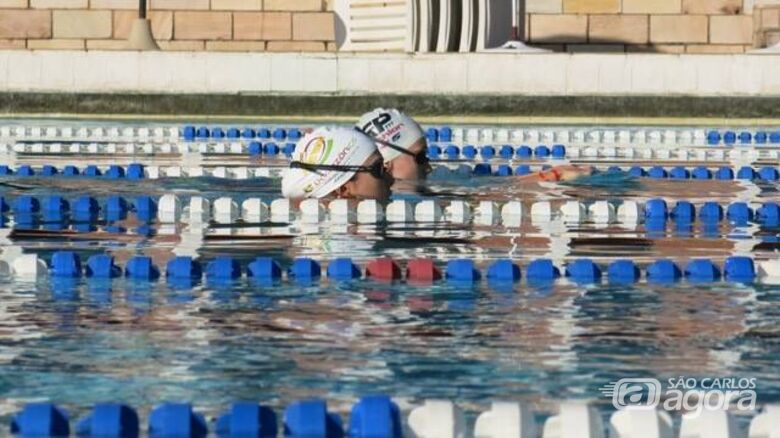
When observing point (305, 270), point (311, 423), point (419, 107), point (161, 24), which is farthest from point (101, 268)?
point (161, 24)

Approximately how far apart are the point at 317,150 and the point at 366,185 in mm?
318

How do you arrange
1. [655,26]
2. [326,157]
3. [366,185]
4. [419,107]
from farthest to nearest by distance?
[655,26]
[419,107]
[366,185]
[326,157]

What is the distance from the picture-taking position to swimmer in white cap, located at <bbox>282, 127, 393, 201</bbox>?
9.37 m

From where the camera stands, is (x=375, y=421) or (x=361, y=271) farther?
(x=361, y=271)

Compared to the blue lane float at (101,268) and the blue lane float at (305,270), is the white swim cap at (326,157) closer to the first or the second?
the blue lane float at (305,270)

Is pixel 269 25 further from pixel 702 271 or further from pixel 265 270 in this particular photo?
pixel 702 271

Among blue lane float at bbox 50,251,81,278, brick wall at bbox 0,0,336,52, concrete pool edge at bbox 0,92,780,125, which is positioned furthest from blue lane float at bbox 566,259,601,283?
brick wall at bbox 0,0,336,52

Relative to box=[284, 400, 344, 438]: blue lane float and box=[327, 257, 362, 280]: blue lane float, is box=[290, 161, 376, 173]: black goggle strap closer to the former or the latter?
box=[327, 257, 362, 280]: blue lane float

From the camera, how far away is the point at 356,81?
1822cm

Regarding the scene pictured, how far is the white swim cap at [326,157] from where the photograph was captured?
936cm

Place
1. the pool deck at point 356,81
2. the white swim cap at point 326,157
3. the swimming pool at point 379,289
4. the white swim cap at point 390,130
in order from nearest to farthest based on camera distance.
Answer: the swimming pool at point 379,289
the white swim cap at point 326,157
the white swim cap at point 390,130
the pool deck at point 356,81

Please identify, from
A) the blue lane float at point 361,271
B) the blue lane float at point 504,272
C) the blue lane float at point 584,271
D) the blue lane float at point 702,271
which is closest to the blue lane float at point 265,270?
the blue lane float at point 361,271

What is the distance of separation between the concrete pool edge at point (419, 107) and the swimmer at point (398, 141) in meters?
6.81

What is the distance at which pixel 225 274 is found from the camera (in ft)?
22.5
